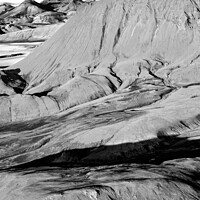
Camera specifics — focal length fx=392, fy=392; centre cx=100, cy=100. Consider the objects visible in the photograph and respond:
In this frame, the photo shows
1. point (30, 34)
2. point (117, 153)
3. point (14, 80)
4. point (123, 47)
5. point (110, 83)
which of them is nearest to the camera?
point (117, 153)

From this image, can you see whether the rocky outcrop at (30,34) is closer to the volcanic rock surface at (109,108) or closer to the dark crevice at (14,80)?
the volcanic rock surface at (109,108)

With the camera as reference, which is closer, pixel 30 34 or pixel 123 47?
pixel 123 47

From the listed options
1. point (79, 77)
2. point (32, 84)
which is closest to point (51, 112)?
point (79, 77)

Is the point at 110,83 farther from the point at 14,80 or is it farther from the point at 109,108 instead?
the point at 14,80

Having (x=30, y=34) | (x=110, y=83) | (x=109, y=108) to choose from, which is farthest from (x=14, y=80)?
(x=30, y=34)

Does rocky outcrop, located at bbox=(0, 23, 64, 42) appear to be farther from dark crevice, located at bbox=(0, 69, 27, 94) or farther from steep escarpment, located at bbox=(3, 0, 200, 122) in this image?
dark crevice, located at bbox=(0, 69, 27, 94)

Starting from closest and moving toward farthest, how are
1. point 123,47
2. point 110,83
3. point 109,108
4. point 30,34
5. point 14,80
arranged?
point 109,108 → point 110,83 → point 14,80 → point 123,47 → point 30,34

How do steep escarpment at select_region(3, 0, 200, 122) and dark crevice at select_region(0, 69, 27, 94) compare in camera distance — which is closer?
steep escarpment at select_region(3, 0, 200, 122)

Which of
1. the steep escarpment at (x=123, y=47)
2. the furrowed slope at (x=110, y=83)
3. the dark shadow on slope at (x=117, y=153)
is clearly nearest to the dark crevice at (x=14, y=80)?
the furrowed slope at (x=110, y=83)

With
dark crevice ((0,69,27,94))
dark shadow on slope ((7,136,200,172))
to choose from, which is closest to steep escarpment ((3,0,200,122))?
dark crevice ((0,69,27,94))
